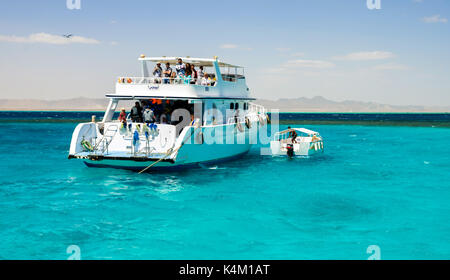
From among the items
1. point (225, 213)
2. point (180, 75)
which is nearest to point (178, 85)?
point (180, 75)

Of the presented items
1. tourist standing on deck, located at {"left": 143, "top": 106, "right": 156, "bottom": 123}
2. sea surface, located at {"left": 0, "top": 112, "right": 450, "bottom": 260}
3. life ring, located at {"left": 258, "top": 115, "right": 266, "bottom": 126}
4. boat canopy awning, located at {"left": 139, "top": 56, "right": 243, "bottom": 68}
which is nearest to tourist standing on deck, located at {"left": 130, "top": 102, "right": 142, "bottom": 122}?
tourist standing on deck, located at {"left": 143, "top": 106, "right": 156, "bottom": 123}

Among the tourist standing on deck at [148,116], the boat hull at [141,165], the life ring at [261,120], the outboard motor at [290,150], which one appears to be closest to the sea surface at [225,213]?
the boat hull at [141,165]

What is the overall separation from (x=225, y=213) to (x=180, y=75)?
950 centimetres

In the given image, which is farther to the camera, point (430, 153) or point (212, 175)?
point (430, 153)

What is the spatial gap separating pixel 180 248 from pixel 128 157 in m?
8.40

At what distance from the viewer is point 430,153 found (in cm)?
3183

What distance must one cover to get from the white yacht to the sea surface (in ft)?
3.59

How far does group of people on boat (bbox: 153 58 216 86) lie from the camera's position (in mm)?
19677

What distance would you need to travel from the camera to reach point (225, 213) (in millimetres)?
12922

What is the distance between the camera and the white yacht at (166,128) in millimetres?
17844

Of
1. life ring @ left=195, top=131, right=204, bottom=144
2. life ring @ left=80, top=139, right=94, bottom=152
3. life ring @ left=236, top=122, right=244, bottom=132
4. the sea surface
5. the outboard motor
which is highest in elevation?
life ring @ left=236, top=122, right=244, bottom=132

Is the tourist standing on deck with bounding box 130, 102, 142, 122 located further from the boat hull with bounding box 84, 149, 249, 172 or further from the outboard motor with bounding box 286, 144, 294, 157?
the outboard motor with bounding box 286, 144, 294, 157
